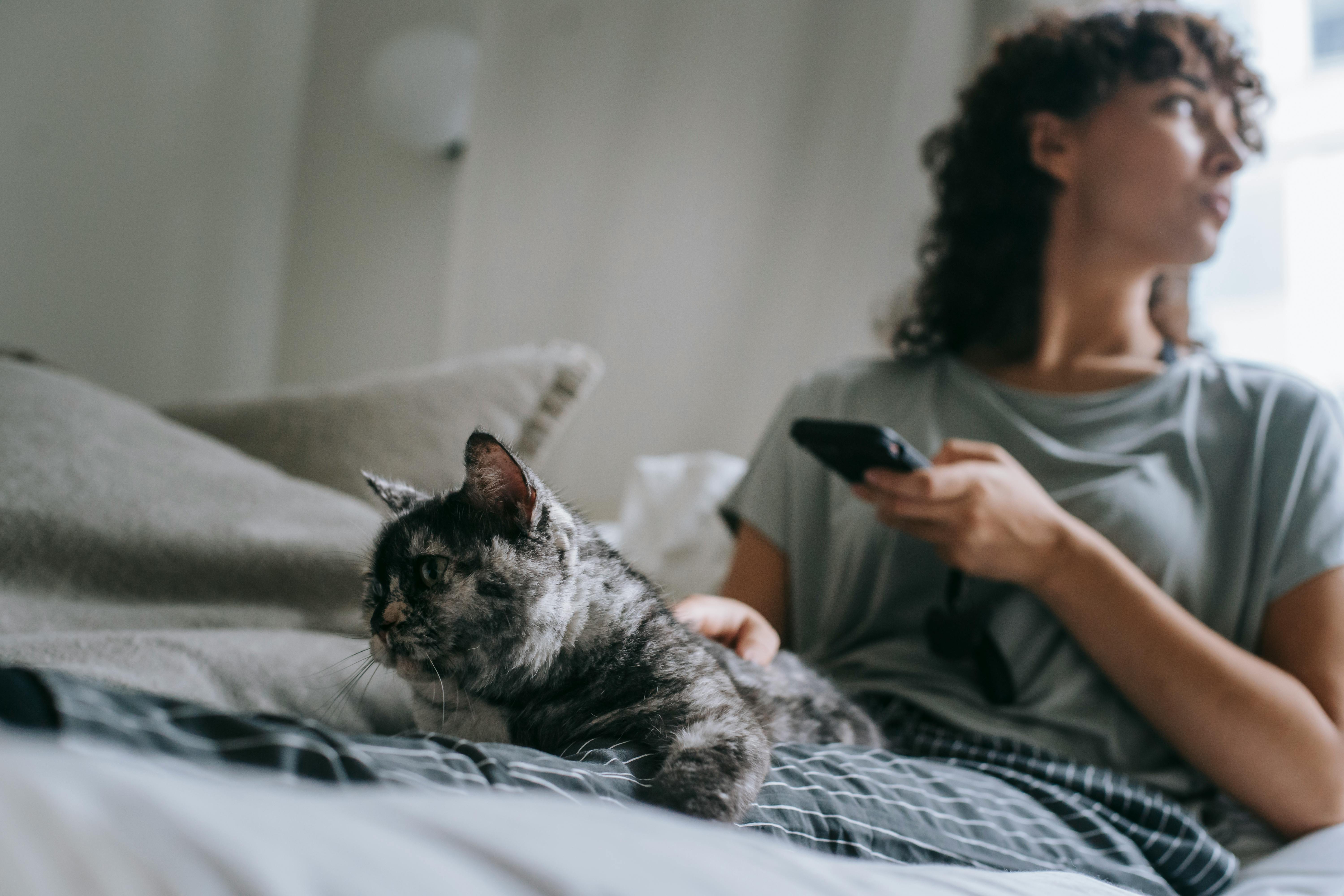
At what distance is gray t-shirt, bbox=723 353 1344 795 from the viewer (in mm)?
910

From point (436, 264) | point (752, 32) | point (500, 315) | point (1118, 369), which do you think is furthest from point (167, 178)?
point (1118, 369)

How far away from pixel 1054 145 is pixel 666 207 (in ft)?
3.34

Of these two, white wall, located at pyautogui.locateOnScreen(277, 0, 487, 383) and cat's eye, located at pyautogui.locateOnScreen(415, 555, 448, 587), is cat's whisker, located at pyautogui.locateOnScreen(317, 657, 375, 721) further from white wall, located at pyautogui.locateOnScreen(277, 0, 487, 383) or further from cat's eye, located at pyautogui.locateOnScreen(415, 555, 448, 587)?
white wall, located at pyautogui.locateOnScreen(277, 0, 487, 383)

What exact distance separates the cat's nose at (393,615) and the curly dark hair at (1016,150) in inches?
37.9

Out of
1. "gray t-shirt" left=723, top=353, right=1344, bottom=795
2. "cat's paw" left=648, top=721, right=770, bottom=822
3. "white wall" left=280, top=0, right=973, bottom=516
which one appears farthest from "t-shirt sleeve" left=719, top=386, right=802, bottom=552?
"white wall" left=280, top=0, right=973, bottom=516

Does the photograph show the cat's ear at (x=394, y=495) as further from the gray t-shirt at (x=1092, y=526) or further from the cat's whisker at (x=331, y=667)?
the gray t-shirt at (x=1092, y=526)

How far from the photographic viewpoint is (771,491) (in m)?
1.22

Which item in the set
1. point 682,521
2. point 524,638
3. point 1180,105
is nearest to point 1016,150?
point 1180,105

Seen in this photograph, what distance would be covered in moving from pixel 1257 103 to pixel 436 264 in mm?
1838

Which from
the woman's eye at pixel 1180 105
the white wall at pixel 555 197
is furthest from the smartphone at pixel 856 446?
the white wall at pixel 555 197

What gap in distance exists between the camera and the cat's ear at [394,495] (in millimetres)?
695

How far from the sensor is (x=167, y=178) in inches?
79.0

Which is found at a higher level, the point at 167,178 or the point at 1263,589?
the point at 167,178

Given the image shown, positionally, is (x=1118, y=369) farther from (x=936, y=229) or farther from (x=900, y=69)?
(x=900, y=69)
